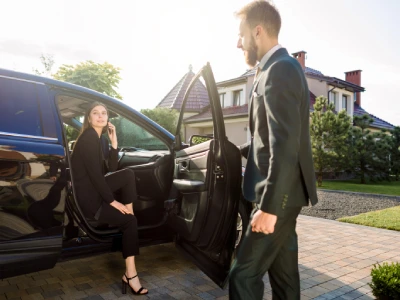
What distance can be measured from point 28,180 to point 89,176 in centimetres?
63

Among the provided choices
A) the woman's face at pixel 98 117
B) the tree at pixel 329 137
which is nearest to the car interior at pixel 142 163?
the woman's face at pixel 98 117

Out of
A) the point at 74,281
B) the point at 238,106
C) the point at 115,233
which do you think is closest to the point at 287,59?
the point at 115,233

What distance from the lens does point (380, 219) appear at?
6.94 m

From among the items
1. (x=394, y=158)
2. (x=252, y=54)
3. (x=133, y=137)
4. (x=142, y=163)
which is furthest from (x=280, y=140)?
(x=394, y=158)

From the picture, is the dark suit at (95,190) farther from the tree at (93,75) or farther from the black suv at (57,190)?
the tree at (93,75)

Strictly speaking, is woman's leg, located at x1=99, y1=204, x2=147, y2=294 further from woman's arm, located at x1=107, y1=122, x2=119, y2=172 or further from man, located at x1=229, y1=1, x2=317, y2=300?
man, located at x1=229, y1=1, x2=317, y2=300

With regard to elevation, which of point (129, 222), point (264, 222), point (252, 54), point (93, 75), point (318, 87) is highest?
point (318, 87)

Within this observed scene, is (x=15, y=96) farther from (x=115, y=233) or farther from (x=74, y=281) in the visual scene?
(x=74, y=281)

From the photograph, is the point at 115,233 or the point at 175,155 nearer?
the point at 115,233

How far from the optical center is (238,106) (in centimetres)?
2309

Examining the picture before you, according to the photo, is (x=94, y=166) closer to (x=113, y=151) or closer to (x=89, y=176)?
(x=89, y=176)

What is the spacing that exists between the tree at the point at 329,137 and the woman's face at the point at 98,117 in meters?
11.7

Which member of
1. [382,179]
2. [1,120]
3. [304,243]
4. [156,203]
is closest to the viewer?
[1,120]

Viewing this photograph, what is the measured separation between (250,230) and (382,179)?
60.7ft
